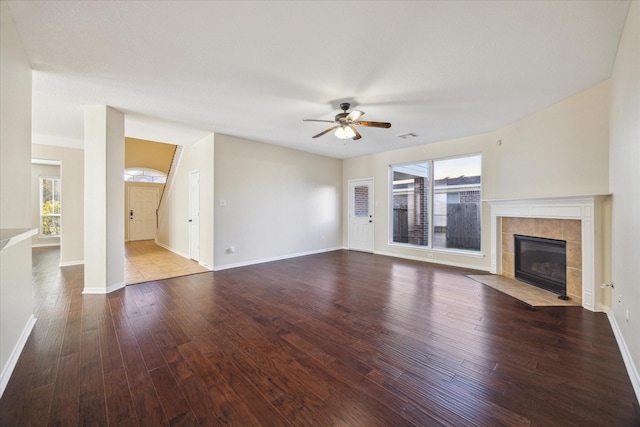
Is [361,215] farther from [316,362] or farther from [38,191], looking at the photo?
[38,191]

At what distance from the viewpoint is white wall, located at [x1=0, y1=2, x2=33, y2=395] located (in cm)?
183

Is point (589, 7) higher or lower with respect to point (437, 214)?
higher

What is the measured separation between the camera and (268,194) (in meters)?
5.73

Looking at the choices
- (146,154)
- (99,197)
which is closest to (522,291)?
(99,197)

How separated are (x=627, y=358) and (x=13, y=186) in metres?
5.07

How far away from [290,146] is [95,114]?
3.45 m

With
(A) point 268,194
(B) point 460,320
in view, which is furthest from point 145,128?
(B) point 460,320

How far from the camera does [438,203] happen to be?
223 inches

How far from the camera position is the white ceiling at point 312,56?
1864 millimetres

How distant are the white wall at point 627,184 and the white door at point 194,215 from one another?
616 cm

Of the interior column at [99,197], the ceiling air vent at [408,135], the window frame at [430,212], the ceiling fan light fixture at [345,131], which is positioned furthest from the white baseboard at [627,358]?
the interior column at [99,197]

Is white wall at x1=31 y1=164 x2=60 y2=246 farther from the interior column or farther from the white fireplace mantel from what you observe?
the white fireplace mantel

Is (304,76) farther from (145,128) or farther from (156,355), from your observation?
(145,128)

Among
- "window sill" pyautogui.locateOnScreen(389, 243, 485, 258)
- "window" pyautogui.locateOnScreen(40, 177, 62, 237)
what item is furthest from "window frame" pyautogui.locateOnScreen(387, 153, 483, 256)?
"window" pyautogui.locateOnScreen(40, 177, 62, 237)
